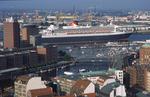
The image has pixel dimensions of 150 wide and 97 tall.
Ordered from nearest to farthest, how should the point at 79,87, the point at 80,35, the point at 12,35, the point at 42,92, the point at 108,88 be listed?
the point at 42,92 < the point at 79,87 < the point at 108,88 < the point at 12,35 < the point at 80,35

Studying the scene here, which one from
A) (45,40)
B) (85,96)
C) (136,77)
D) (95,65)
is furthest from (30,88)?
(45,40)

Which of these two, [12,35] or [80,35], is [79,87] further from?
[80,35]

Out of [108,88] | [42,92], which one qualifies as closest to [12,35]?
[108,88]

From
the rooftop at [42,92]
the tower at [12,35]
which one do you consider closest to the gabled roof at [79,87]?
the rooftop at [42,92]

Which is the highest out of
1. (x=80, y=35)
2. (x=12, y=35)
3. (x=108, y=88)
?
(x=12, y=35)

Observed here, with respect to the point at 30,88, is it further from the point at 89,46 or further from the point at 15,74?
the point at 89,46

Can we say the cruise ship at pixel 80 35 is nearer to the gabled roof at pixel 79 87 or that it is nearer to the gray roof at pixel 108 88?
the gray roof at pixel 108 88

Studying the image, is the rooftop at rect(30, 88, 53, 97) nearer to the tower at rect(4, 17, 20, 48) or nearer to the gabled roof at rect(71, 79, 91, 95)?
the gabled roof at rect(71, 79, 91, 95)

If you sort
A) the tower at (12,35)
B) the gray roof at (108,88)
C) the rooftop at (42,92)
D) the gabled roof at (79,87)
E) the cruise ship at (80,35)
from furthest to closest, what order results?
the cruise ship at (80,35) < the tower at (12,35) < the gray roof at (108,88) < the gabled roof at (79,87) < the rooftop at (42,92)
